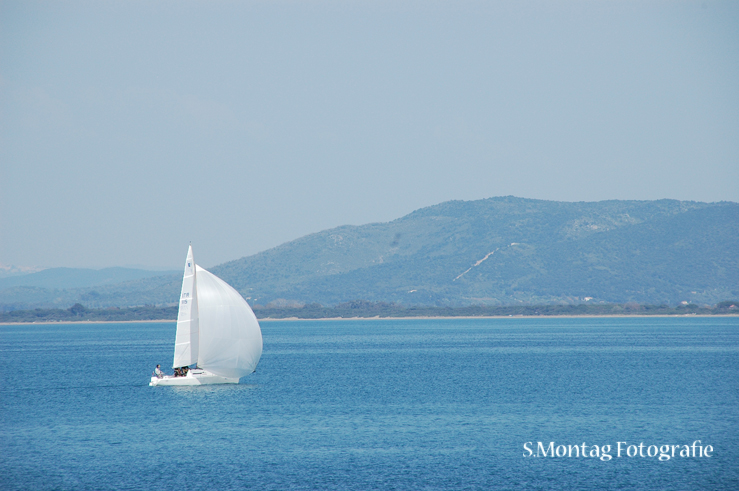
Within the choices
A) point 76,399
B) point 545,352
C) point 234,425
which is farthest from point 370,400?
point 545,352

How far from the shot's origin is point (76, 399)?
181 feet

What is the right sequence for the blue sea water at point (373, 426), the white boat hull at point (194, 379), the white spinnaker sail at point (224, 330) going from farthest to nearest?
the white boat hull at point (194, 379) → the white spinnaker sail at point (224, 330) → the blue sea water at point (373, 426)

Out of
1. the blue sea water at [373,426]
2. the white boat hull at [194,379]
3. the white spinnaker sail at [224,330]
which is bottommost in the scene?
the blue sea water at [373,426]

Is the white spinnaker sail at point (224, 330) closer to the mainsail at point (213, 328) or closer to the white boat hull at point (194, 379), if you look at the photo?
the mainsail at point (213, 328)

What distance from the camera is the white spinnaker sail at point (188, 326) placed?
2122 inches

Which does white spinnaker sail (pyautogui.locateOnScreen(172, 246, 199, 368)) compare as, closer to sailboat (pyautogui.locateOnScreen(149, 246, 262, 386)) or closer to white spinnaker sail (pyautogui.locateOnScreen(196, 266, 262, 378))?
sailboat (pyautogui.locateOnScreen(149, 246, 262, 386))

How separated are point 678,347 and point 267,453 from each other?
77.7 meters

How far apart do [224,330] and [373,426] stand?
50.6 feet

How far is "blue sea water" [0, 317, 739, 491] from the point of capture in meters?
31.8

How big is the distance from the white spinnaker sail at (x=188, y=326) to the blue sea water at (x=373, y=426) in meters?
2.64

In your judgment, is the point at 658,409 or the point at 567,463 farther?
the point at 658,409

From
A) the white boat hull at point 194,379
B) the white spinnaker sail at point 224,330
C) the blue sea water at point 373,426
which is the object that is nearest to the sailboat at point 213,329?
the white spinnaker sail at point 224,330

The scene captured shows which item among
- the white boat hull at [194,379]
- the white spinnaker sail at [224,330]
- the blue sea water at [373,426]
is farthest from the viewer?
the white boat hull at [194,379]

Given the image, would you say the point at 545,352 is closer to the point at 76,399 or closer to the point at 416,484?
the point at 76,399
